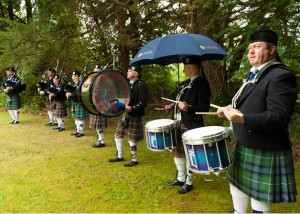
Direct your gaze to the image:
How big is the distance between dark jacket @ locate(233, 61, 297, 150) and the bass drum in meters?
1.82

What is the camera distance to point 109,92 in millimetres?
3971

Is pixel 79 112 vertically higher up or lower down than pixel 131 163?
higher up

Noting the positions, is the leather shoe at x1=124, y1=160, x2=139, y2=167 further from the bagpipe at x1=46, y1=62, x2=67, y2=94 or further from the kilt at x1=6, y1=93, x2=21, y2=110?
the kilt at x1=6, y1=93, x2=21, y2=110

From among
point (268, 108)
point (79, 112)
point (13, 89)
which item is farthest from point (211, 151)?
point (13, 89)

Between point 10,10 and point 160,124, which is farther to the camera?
point 10,10

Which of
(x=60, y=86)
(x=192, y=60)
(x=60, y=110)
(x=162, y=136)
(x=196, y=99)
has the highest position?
(x=192, y=60)

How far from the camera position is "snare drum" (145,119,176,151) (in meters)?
3.78

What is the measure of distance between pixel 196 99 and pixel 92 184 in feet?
6.43

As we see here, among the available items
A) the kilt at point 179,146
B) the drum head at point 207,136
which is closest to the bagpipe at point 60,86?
the kilt at point 179,146

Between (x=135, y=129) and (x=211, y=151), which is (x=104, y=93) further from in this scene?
(x=211, y=151)

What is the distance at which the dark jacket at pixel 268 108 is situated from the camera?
6.91 feet

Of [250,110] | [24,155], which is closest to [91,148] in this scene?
[24,155]

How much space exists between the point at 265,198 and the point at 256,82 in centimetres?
91

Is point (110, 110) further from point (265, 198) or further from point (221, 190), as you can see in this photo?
point (265, 198)
